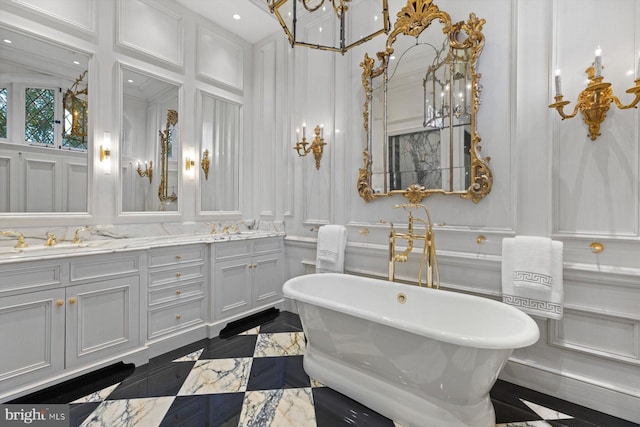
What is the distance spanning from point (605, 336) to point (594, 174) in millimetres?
934

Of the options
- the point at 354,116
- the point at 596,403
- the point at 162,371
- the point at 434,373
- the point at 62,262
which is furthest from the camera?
the point at 354,116

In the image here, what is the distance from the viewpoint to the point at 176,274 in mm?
2482

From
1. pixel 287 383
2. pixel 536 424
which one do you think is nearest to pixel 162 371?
pixel 287 383

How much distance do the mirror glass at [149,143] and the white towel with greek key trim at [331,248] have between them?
4.87 feet

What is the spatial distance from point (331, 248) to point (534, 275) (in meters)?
1.53

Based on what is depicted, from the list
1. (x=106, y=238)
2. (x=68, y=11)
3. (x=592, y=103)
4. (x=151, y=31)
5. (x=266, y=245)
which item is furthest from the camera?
(x=266, y=245)

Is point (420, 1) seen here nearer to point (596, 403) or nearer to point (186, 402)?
point (596, 403)

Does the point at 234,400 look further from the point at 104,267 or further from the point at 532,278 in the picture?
the point at 532,278

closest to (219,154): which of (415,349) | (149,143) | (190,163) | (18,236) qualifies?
(190,163)

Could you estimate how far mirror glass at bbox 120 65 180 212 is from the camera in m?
2.62

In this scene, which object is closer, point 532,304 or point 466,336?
point 466,336

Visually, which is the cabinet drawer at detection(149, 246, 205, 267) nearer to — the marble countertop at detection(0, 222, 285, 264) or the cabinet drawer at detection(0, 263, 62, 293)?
the marble countertop at detection(0, 222, 285, 264)

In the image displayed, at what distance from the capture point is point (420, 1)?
239 centimetres

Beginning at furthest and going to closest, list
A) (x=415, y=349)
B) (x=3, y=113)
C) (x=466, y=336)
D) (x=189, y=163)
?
(x=189, y=163) → (x=3, y=113) → (x=415, y=349) → (x=466, y=336)
